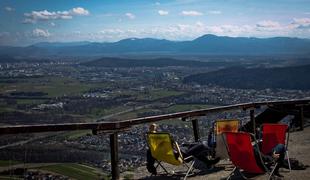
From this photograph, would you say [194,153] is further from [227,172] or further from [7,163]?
[7,163]

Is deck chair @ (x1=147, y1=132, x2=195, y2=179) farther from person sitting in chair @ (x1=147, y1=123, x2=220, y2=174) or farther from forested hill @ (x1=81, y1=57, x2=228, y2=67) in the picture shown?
forested hill @ (x1=81, y1=57, x2=228, y2=67)

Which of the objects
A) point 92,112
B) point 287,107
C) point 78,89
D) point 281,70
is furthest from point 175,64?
point 287,107

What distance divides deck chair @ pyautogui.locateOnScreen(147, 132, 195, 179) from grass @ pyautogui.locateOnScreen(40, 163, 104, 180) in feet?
9.23

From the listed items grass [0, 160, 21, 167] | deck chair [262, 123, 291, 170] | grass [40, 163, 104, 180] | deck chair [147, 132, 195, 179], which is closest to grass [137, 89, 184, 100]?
grass [40, 163, 104, 180]

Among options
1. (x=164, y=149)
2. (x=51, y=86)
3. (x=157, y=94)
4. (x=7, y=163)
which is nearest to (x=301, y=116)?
(x=164, y=149)

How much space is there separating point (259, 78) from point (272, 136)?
80.5 meters

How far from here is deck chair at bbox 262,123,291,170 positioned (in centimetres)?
736

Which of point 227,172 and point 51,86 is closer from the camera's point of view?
point 227,172

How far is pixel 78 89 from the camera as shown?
7775 cm

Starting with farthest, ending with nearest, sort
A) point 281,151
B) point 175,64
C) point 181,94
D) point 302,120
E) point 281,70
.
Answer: point 175,64 < point 281,70 < point 181,94 < point 302,120 < point 281,151

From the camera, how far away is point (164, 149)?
22.9 ft

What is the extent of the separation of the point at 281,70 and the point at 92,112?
159 ft

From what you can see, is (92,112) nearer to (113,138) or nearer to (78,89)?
(78,89)

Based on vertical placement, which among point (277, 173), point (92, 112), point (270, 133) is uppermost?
point (270, 133)
